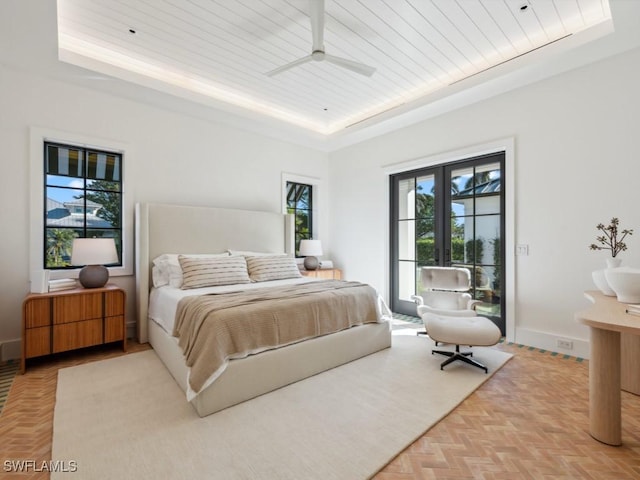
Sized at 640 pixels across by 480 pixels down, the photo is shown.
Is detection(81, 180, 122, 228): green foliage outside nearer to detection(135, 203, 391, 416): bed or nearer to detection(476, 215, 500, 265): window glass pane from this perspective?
detection(135, 203, 391, 416): bed

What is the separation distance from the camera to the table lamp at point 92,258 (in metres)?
3.05

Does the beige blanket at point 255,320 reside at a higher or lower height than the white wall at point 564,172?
lower

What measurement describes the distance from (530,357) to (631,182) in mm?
1906

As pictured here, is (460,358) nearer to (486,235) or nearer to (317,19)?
(486,235)

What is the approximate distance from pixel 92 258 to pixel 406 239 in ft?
13.3

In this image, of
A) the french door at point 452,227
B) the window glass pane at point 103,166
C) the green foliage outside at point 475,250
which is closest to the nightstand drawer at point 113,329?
the window glass pane at point 103,166

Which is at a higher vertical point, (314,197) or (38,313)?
(314,197)

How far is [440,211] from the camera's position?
173 inches

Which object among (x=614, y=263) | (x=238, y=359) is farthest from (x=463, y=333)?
(x=238, y=359)

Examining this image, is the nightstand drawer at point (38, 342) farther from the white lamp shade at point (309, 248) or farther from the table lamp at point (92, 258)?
the white lamp shade at point (309, 248)

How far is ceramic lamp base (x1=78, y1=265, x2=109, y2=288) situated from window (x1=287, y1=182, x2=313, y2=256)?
2.98 m

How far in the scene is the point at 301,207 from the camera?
5.70m

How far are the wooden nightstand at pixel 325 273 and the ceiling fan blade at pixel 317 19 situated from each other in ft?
10.6

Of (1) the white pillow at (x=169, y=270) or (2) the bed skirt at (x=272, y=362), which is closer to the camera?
(2) the bed skirt at (x=272, y=362)
